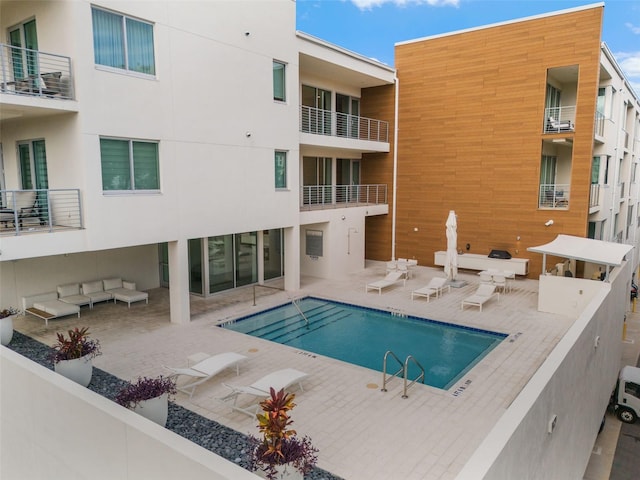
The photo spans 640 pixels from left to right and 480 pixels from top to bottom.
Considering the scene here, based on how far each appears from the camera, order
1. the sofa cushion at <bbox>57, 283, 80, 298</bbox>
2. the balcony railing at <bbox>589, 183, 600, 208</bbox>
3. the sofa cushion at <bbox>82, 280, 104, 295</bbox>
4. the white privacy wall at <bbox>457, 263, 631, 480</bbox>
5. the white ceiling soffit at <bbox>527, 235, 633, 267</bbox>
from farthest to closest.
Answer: the balcony railing at <bbox>589, 183, 600, 208</bbox> < the sofa cushion at <bbox>82, 280, 104, 295</bbox> < the sofa cushion at <bbox>57, 283, 80, 298</bbox> < the white ceiling soffit at <bbox>527, 235, 633, 267</bbox> < the white privacy wall at <bbox>457, 263, 631, 480</bbox>

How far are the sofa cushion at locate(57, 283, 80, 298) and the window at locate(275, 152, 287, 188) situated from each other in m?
6.97

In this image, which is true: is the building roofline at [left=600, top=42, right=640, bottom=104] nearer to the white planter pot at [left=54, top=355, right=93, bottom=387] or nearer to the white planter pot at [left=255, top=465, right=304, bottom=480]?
the white planter pot at [left=255, top=465, right=304, bottom=480]

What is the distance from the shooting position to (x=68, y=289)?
1338 cm

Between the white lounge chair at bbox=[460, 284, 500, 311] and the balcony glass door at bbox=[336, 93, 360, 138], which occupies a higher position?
the balcony glass door at bbox=[336, 93, 360, 138]

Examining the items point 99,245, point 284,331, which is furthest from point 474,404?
point 99,245

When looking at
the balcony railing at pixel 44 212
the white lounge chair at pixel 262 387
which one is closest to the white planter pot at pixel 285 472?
the white lounge chair at pixel 262 387

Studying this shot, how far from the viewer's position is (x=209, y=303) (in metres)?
14.6

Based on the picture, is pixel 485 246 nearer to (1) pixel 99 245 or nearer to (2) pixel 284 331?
(2) pixel 284 331

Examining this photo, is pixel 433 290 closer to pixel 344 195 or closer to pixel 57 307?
pixel 344 195

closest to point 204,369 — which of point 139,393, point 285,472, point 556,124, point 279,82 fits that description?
point 139,393

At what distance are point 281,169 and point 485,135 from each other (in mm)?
8926

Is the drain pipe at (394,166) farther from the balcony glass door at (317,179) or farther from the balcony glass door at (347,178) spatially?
the balcony glass door at (317,179)

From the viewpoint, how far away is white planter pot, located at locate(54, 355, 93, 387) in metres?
7.74

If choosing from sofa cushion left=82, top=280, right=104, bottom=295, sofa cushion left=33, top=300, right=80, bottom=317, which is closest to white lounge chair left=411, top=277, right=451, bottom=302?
sofa cushion left=82, top=280, right=104, bottom=295
